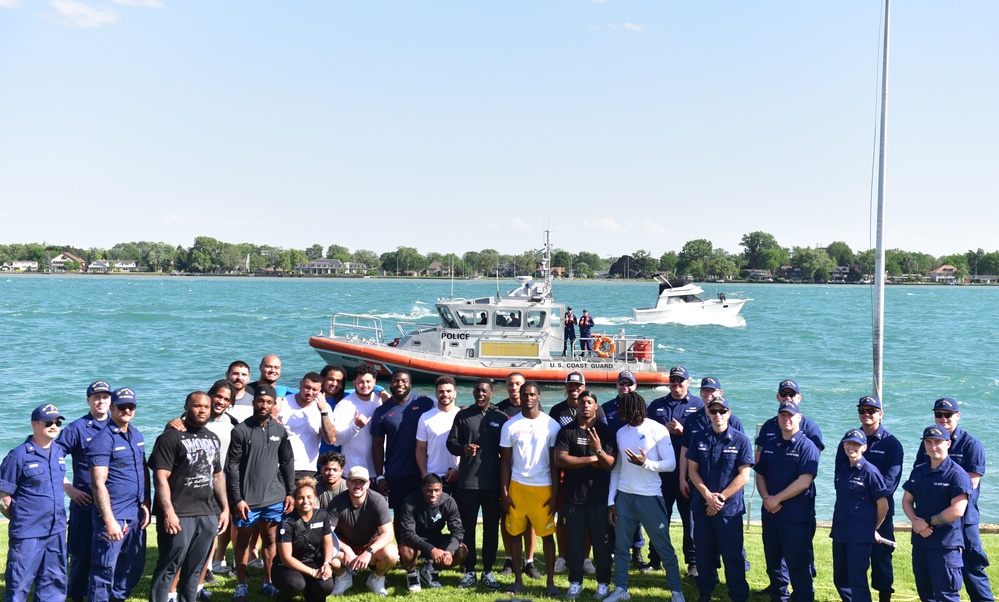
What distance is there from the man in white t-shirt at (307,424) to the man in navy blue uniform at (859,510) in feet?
13.1

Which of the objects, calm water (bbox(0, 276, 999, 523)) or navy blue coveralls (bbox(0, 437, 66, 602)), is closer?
navy blue coveralls (bbox(0, 437, 66, 602))

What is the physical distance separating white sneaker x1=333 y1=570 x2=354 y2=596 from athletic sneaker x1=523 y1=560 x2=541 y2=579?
1.51 metres

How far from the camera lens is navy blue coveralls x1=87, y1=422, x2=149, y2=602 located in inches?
222

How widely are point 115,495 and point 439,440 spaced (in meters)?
2.44

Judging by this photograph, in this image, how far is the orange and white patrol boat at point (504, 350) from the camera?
23031 mm

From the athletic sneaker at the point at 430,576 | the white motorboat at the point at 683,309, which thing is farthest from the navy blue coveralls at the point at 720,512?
the white motorboat at the point at 683,309

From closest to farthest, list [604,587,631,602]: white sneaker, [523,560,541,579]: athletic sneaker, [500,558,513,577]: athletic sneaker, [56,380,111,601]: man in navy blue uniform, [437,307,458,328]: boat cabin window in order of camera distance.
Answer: [56,380,111,601]: man in navy blue uniform < [604,587,631,602]: white sneaker < [500,558,513,577]: athletic sneaker < [523,560,541,579]: athletic sneaker < [437,307,458,328]: boat cabin window

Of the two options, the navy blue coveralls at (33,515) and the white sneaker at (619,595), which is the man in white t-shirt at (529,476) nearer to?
the white sneaker at (619,595)

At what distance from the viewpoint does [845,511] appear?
19.9ft

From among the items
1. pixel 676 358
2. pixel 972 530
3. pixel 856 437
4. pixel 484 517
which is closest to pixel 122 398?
pixel 484 517

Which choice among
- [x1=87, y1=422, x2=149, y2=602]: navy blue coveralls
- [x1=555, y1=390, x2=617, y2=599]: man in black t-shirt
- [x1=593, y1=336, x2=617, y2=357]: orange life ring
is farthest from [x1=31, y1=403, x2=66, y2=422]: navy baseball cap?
[x1=593, y1=336, x2=617, y2=357]: orange life ring

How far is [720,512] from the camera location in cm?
630

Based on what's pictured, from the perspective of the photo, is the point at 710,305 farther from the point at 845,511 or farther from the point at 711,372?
the point at 845,511

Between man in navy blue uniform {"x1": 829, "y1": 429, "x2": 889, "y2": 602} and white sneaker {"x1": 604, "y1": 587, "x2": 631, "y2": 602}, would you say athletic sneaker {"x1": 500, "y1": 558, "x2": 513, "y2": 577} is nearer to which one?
white sneaker {"x1": 604, "y1": 587, "x2": 631, "y2": 602}
